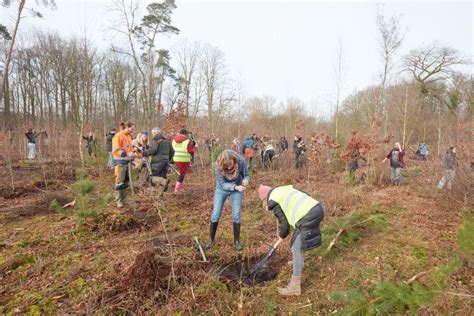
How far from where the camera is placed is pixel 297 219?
2994 mm

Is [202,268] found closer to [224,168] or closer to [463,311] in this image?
[224,168]

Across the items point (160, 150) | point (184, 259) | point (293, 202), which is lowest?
point (184, 259)

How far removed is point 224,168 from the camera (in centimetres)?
387

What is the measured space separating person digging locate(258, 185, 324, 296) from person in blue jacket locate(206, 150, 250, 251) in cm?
86

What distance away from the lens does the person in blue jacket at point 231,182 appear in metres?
3.89

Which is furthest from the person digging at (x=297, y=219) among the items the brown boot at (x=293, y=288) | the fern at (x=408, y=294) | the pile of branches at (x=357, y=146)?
the pile of branches at (x=357, y=146)

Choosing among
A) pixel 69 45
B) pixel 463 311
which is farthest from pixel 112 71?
pixel 463 311

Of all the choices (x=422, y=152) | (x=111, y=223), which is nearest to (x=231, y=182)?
(x=111, y=223)

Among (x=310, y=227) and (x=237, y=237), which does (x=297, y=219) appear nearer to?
(x=310, y=227)

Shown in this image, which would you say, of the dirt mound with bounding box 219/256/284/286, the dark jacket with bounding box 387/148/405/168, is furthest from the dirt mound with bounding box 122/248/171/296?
the dark jacket with bounding box 387/148/405/168

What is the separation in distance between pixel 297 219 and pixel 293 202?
0.18 meters

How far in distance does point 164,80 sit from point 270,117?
10.5 metres

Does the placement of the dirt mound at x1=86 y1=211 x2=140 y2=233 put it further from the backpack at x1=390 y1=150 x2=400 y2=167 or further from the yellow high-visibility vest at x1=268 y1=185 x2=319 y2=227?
the backpack at x1=390 y1=150 x2=400 y2=167

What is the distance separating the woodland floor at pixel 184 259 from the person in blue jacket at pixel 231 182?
17.4 inches
